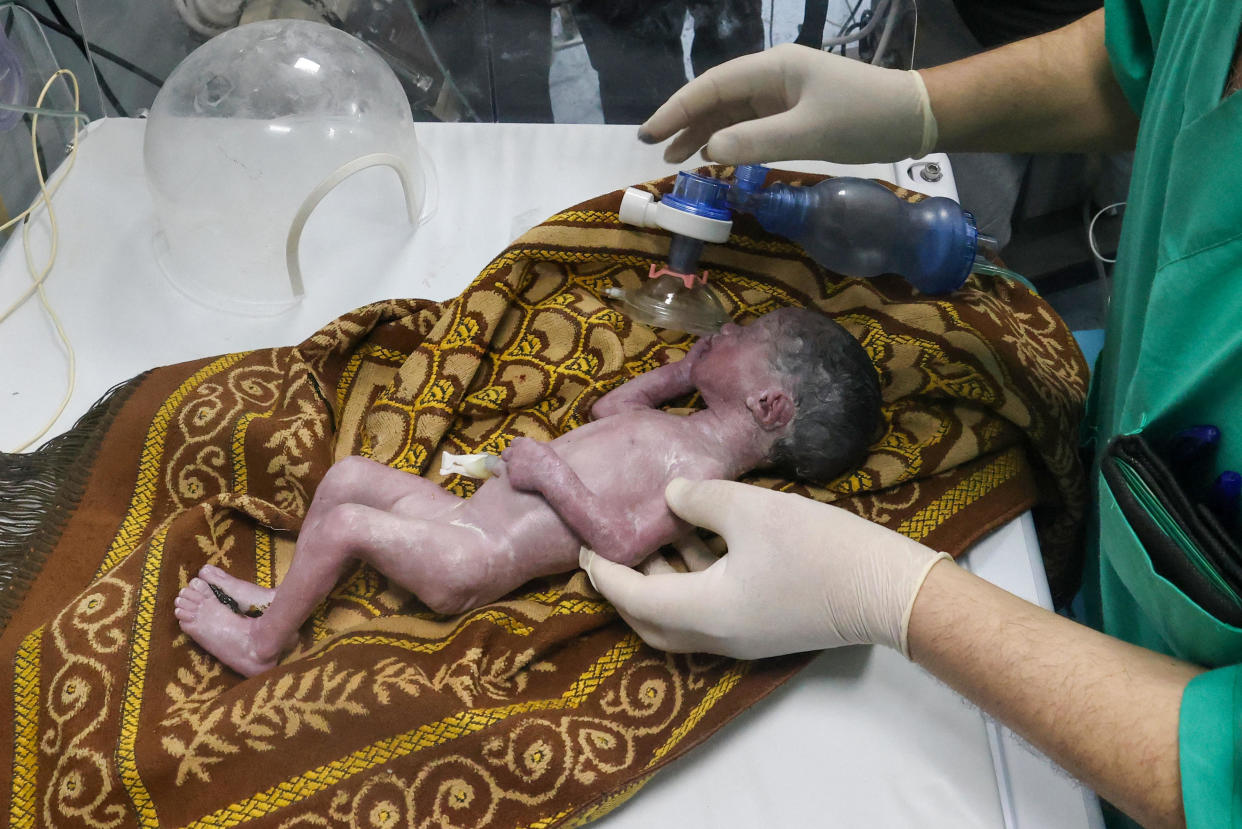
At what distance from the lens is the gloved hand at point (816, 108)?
146 cm

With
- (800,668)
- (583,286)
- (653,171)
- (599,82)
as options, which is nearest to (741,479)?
(800,668)

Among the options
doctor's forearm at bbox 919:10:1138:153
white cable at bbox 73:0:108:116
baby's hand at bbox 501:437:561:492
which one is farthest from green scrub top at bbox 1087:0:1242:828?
white cable at bbox 73:0:108:116

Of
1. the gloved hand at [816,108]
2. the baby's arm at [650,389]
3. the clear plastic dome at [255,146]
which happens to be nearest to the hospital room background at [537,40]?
the clear plastic dome at [255,146]

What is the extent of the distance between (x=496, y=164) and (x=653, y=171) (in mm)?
380

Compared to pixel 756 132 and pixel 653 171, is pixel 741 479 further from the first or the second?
pixel 653 171

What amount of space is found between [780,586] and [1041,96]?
2.84 ft

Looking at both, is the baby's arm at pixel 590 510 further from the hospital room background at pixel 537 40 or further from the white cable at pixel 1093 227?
the white cable at pixel 1093 227

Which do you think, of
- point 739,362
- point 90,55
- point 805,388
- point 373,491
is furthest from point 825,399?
point 90,55

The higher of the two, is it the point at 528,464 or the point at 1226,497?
the point at 1226,497

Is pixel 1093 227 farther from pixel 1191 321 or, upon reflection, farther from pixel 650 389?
pixel 1191 321

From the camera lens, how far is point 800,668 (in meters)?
1.36

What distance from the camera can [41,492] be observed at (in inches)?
58.2

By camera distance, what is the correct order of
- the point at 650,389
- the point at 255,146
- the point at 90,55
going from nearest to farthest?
the point at 650,389
the point at 255,146
the point at 90,55

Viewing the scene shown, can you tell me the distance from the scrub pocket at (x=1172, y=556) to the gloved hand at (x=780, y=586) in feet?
0.74
